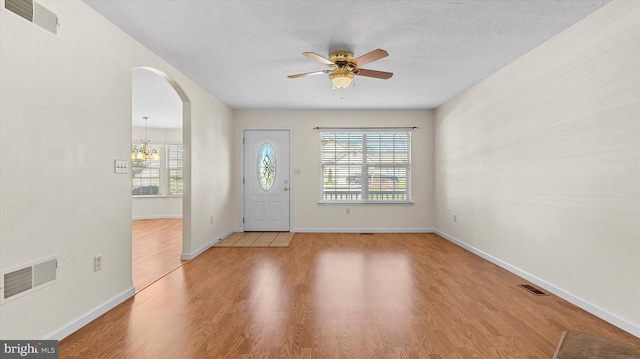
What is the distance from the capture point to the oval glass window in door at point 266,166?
6.20m

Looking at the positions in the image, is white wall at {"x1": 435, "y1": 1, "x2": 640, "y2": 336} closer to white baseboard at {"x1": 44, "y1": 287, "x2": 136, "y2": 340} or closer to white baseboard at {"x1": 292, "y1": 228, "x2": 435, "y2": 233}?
white baseboard at {"x1": 292, "y1": 228, "x2": 435, "y2": 233}

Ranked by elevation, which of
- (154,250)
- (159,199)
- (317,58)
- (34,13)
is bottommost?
(154,250)

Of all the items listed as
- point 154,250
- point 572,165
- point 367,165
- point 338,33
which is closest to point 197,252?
point 154,250

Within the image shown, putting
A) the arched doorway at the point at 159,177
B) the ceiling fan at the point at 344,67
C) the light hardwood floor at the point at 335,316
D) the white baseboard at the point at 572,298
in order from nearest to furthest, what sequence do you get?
the light hardwood floor at the point at 335,316
the white baseboard at the point at 572,298
the ceiling fan at the point at 344,67
the arched doorway at the point at 159,177

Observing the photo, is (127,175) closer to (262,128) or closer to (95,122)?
(95,122)

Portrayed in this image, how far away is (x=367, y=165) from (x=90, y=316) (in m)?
5.00

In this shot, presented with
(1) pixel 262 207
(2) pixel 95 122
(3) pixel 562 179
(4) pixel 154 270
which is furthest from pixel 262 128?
(3) pixel 562 179

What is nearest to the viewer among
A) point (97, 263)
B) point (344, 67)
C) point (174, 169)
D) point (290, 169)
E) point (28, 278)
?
point (28, 278)

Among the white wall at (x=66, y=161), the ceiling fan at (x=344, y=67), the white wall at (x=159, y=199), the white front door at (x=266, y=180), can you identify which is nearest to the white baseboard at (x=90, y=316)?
the white wall at (x=66, y=161)

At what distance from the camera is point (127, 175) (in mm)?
2879

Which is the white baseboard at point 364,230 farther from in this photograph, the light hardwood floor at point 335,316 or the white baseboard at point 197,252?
the light hardwood floor at point 335,316

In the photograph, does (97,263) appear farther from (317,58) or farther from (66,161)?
(317,58)

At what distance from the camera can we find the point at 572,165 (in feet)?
9.09

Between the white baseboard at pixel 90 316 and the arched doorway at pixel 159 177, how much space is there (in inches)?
10.9
